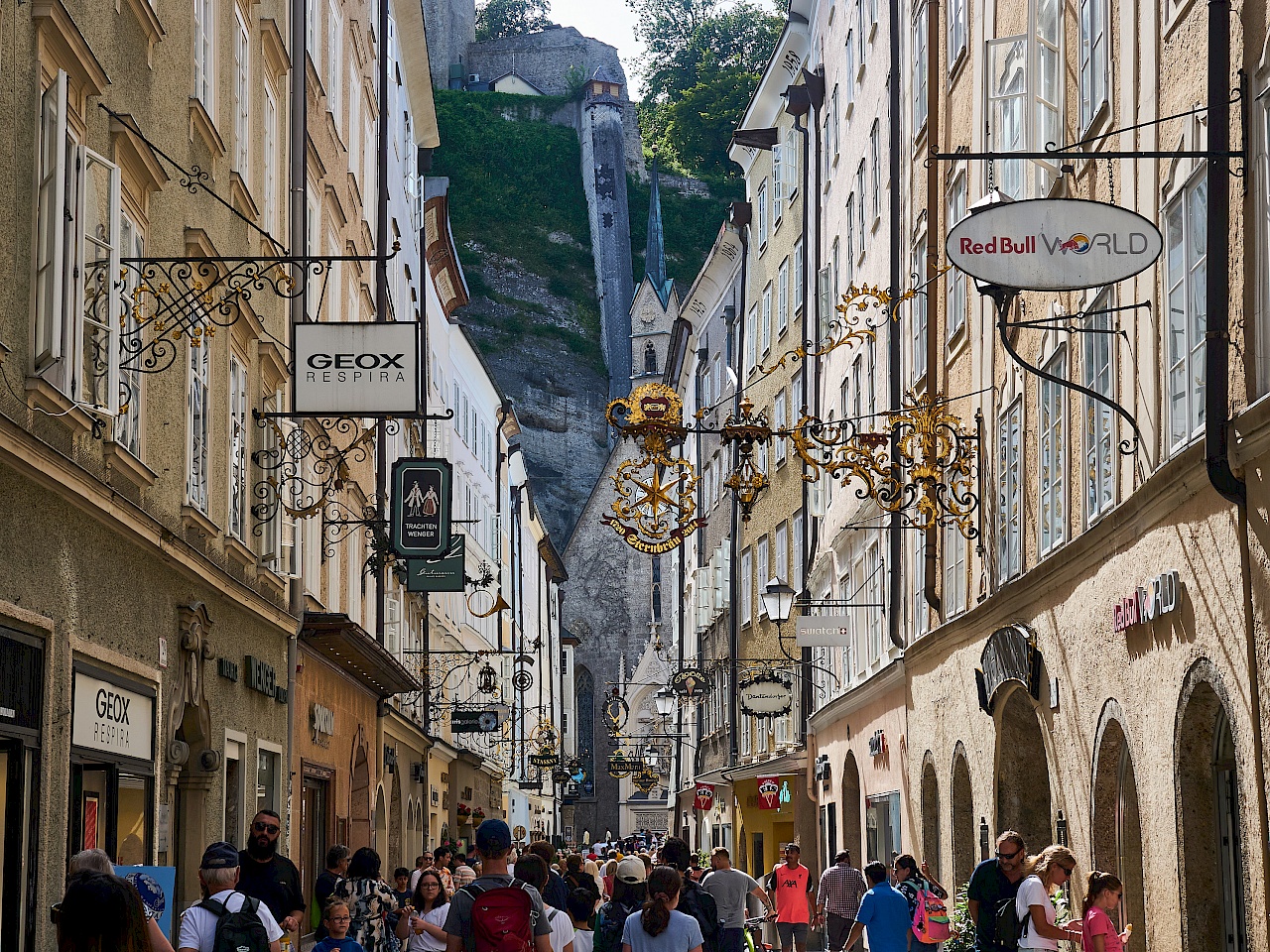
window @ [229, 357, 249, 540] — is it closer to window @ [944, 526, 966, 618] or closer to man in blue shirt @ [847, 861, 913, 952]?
man in blue shirt @ [847, 861, 913, 952]

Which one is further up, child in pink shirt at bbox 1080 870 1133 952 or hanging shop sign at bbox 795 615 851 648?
hanging shop sign at bbox 795 615 851 648

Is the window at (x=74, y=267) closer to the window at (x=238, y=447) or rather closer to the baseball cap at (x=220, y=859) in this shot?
the baseball cap at (x=220, y=859)

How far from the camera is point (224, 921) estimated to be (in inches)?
313

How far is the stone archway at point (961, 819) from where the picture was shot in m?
19.8

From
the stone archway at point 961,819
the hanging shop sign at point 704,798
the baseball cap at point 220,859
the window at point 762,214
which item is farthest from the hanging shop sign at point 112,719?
the hanging shop sign at point 704,798

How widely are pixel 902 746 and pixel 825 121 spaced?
14.5 meters

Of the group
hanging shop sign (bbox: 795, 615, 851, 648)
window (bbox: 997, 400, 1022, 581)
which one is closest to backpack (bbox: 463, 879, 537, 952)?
window (bbox: 997, 400, 1022, 581)

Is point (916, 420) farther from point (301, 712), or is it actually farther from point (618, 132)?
point (618, 132)

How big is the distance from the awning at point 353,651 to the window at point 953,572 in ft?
22.5

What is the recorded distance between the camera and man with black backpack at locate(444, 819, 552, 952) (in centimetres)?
819

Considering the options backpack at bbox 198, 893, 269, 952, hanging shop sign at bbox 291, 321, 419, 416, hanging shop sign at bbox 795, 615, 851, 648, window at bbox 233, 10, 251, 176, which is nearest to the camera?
backpack at bbox 198, 893, 269, 952

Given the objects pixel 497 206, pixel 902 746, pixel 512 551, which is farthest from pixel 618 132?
pixel 902 746

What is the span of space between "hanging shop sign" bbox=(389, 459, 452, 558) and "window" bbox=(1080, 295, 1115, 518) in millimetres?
9276

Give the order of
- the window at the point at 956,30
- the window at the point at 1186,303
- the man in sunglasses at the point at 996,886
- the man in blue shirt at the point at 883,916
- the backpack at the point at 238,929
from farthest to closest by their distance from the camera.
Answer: the window at the point at 956,30 < the man in blue shirt at the point at 883,916 < the man in sunglasses at the point at 996,886 < the window at the point at 1186,303 < the backpack at the point at 238,929
